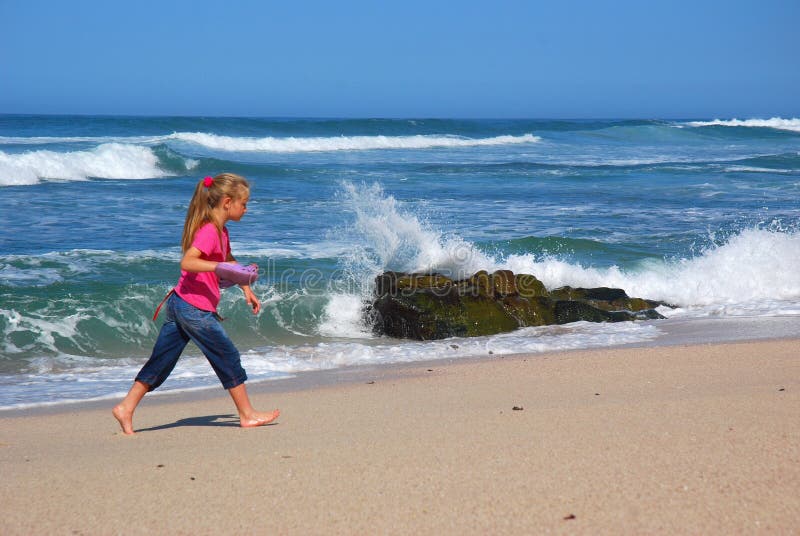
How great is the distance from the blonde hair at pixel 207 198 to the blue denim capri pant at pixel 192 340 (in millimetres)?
334

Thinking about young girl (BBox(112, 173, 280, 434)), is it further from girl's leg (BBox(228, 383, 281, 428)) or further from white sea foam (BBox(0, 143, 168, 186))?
white sea foam (BBox(0, 143, 168, 186))

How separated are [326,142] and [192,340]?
1468 inches

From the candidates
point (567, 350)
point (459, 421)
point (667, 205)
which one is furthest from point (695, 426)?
point (667, 205)

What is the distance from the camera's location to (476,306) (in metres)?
8.29

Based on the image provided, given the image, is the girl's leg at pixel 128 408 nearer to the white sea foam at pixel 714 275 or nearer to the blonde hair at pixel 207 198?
the blonde hair at pixel 207 198

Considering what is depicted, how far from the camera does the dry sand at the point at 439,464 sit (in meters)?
2.78

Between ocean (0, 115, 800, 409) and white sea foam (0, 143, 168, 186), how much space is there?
0.26 feet

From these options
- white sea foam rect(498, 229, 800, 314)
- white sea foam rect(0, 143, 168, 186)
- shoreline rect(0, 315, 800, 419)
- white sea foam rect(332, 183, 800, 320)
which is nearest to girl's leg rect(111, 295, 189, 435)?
shoreline rect(0, 315, 800, 419)

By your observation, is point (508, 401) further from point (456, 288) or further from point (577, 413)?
point (456, 288)

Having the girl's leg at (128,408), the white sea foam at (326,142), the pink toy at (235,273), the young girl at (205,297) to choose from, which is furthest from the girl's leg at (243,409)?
the white sea foam at (326,142)

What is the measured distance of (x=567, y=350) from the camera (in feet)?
23.3

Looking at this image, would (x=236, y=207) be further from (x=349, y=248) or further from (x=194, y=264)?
(x=349, y=248)

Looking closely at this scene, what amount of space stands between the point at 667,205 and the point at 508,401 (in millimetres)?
14662

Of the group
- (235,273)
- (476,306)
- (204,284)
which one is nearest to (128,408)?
(204,284)
